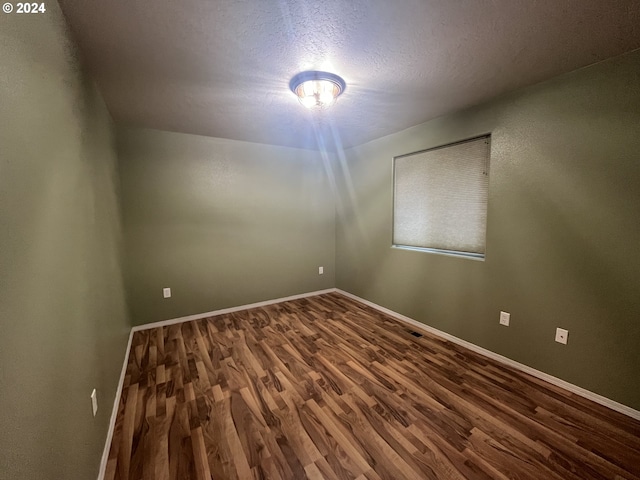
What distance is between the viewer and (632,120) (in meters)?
1.54

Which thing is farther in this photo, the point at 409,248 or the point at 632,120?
the point at 409,248

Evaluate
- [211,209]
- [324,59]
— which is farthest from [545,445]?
[211,209]

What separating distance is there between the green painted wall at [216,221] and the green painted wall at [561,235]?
1.95m

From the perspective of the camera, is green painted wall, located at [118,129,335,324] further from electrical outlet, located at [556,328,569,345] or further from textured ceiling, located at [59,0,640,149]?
electrical outlet, located at [556,328,569,345]

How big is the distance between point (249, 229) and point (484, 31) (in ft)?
9.95

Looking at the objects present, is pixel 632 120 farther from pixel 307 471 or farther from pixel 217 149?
pixel 217 149

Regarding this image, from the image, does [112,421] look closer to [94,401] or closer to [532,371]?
[94,401]

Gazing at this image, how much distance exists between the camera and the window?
234 centimetres

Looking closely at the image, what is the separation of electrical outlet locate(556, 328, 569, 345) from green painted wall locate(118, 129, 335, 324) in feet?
9.51

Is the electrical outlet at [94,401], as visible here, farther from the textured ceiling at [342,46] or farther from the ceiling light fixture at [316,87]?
the ceiling light fixture at [316,87]

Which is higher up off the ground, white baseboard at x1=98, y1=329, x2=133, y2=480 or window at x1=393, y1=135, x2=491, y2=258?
window at x1=393, y1=135, x2=491, y2=258

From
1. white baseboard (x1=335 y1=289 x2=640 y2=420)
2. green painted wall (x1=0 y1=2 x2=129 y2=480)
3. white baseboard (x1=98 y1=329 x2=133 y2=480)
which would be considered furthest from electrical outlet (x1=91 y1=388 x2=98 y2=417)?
white baseboard (x1=335 y1=289 x2=640 y2=420)

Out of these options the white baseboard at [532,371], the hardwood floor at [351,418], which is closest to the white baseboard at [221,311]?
the hardwood floor at [351,418]

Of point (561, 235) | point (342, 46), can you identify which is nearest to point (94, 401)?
point (342, 46)
